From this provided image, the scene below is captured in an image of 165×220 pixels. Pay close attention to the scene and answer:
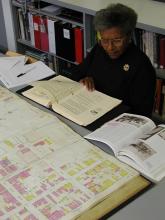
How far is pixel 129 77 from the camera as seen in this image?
1.86 m

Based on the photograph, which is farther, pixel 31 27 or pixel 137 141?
pixel 31 27

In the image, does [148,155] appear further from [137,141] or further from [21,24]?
[21,24]

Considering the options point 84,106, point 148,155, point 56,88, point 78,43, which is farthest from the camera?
point 78,43

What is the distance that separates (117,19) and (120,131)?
630 mm

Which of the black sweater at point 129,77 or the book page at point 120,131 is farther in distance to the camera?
the black sweater at point 129,77

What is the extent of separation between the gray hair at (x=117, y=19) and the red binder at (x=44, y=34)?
58.7 inches

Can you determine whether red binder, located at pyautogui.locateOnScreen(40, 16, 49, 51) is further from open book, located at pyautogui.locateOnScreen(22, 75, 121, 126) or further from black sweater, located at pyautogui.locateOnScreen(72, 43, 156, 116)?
open book, located at pyautogui.locateOnScreen(22, 75, 121, 126)

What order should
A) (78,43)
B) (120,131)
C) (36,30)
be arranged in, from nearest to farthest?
(120,131), (78,43), (36,30)

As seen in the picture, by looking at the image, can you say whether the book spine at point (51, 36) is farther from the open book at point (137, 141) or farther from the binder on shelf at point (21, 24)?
the open book at point (137, 141)

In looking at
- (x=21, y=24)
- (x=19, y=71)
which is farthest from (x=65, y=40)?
(x=19, y=71)

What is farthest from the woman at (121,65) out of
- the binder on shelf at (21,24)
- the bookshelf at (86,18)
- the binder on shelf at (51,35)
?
the binder on shelf at (21,24)

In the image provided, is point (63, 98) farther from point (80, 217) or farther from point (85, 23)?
point (85, 23)

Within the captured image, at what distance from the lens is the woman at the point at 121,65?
1714 millimetres

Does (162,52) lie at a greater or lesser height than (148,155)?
lesser
